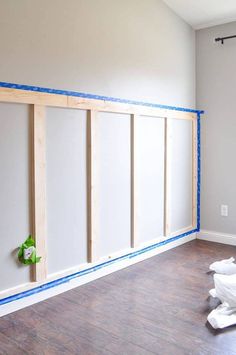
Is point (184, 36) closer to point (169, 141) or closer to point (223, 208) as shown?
point (169, 141)

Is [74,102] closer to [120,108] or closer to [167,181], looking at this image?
[120,108]

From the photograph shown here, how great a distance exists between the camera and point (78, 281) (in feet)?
9.18

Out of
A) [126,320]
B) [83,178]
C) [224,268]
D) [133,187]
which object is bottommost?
[126,320]

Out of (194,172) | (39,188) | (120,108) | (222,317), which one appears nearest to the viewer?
(222,317)

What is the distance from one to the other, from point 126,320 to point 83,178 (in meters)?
1.10

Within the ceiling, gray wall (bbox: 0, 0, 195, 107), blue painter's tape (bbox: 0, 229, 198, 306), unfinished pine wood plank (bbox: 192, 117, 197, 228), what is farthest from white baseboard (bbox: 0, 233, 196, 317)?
the ceiling

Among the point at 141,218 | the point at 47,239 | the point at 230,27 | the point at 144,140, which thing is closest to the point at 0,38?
the point at 47,239

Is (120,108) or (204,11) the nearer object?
(120,108)

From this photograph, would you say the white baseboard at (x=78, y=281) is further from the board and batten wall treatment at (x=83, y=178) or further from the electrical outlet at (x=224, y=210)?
the electrical outlet at (x=224, y=210)

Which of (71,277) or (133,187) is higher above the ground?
(133,187)

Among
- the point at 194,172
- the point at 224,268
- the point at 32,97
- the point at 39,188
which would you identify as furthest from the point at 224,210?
the point at 32,97

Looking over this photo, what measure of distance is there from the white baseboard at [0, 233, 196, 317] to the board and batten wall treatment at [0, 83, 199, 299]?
3.2 inches

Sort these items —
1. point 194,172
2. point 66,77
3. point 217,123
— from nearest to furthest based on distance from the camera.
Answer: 1. point 66,77
2. point 217,123
3. point 194,172

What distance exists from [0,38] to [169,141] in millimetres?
1998
